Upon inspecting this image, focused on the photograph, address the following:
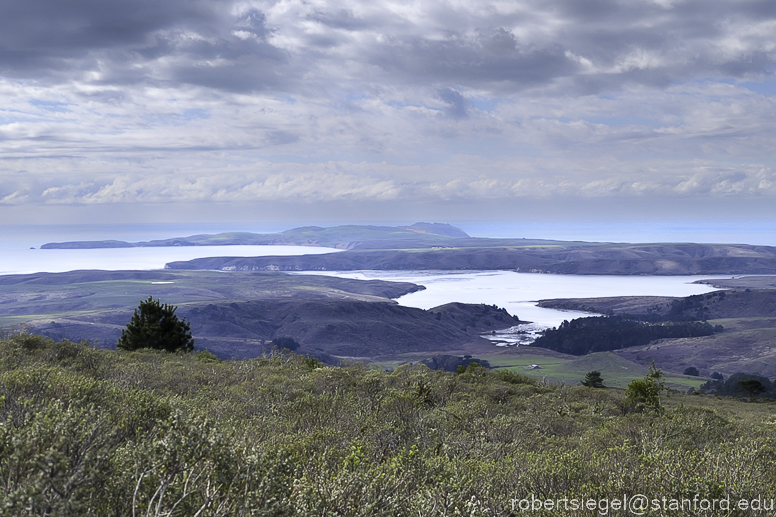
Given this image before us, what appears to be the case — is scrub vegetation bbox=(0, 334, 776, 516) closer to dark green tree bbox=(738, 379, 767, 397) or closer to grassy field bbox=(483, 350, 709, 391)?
dark green tree bbox=(738, 379, 767, 397)

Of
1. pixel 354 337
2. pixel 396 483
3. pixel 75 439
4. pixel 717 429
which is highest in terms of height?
pixel 75 439

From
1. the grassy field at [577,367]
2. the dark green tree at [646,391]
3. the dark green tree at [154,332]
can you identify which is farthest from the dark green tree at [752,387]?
the dark green tree at [154,332]

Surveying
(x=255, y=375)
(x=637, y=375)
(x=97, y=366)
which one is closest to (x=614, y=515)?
(x=255, y=375)

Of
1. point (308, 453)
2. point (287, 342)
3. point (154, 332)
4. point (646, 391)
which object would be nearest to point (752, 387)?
point (646, 391)

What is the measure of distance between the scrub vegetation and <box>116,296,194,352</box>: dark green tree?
20.1 metres

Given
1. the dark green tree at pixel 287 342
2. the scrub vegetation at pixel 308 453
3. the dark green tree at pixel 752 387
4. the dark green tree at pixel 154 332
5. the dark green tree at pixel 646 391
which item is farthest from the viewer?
the dark green tree at pixel 287 342

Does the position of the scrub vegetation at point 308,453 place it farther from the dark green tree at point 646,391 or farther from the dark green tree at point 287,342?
the dark green tree at point 287,342

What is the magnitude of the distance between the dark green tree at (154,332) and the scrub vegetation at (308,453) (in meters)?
20.1

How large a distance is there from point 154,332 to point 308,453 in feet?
126

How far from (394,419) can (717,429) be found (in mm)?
12317

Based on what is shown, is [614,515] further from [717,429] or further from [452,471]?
[717,429]

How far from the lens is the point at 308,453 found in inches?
424

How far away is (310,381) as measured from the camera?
24250 millimetres

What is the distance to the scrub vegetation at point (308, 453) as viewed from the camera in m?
5.66
